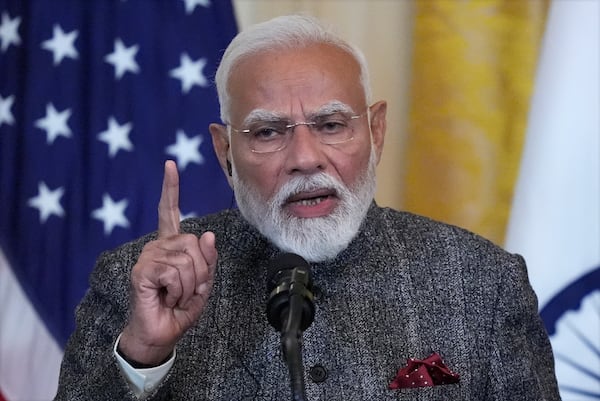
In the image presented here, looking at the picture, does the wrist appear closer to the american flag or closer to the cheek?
the cheek

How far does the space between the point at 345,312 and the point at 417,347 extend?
0.17m

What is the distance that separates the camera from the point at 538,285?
2.55 metres

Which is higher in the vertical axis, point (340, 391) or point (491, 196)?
point (491, 196)

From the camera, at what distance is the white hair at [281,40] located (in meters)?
2.05

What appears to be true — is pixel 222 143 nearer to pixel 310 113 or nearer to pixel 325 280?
pixel 310 113

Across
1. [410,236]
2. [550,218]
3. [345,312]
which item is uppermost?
[550,218]

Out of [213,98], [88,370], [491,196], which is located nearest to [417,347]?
[88,370]

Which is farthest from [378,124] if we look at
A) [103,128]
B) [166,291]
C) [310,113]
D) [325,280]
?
[103,128]

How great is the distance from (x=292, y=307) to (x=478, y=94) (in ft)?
4.92

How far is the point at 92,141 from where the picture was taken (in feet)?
9.60

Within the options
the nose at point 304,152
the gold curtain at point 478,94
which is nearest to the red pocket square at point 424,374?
the nose at point 304,152

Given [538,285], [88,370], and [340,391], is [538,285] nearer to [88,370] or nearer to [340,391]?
[340,391]

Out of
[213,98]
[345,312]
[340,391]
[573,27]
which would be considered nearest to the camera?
[340,391]

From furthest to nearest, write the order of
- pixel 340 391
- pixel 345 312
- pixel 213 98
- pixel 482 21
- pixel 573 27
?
1. pixel 213 98
2. pixel 482 21
3. pixel 573 27
4. pixel 345 312
5. pixel 340 391
